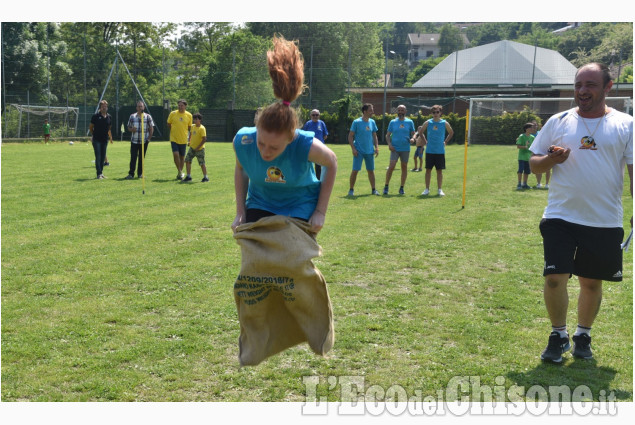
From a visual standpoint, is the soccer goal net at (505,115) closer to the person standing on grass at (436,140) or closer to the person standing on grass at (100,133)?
the person standing on grass at (436,140)

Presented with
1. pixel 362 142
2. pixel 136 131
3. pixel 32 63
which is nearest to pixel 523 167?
pixel 362 142

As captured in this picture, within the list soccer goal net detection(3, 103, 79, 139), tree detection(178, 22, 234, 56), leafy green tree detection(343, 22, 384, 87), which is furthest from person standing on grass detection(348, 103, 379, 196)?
tree detection(178, 22, 234, 56)

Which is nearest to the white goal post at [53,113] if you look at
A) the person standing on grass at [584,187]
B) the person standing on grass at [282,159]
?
the person standing on grass at [282,159]

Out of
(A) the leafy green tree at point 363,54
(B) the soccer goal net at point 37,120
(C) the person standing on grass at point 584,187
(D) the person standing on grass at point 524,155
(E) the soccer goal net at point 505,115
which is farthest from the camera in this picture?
(A) the leafy green tree at point 363,54

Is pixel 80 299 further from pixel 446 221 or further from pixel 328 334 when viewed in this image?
pixel 446 221

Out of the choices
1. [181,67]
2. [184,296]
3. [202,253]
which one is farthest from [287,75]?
[181,67]

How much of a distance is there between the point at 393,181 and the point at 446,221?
20.7 ft

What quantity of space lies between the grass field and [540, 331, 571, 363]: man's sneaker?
0.09 meters

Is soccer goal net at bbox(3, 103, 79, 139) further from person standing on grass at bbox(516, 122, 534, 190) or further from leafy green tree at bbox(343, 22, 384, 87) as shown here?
person standing on grass at bbox(516, 122, 534, 190)

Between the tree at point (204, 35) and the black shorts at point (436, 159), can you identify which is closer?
the black shorts at point (436, 159)

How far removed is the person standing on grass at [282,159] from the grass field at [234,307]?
1.18 metres

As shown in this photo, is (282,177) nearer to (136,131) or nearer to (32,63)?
(136,131)

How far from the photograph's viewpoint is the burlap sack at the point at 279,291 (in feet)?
12.6

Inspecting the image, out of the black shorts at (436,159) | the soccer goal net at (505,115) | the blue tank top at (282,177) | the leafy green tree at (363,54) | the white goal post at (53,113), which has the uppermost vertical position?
the leafy green tree at (363,54)
